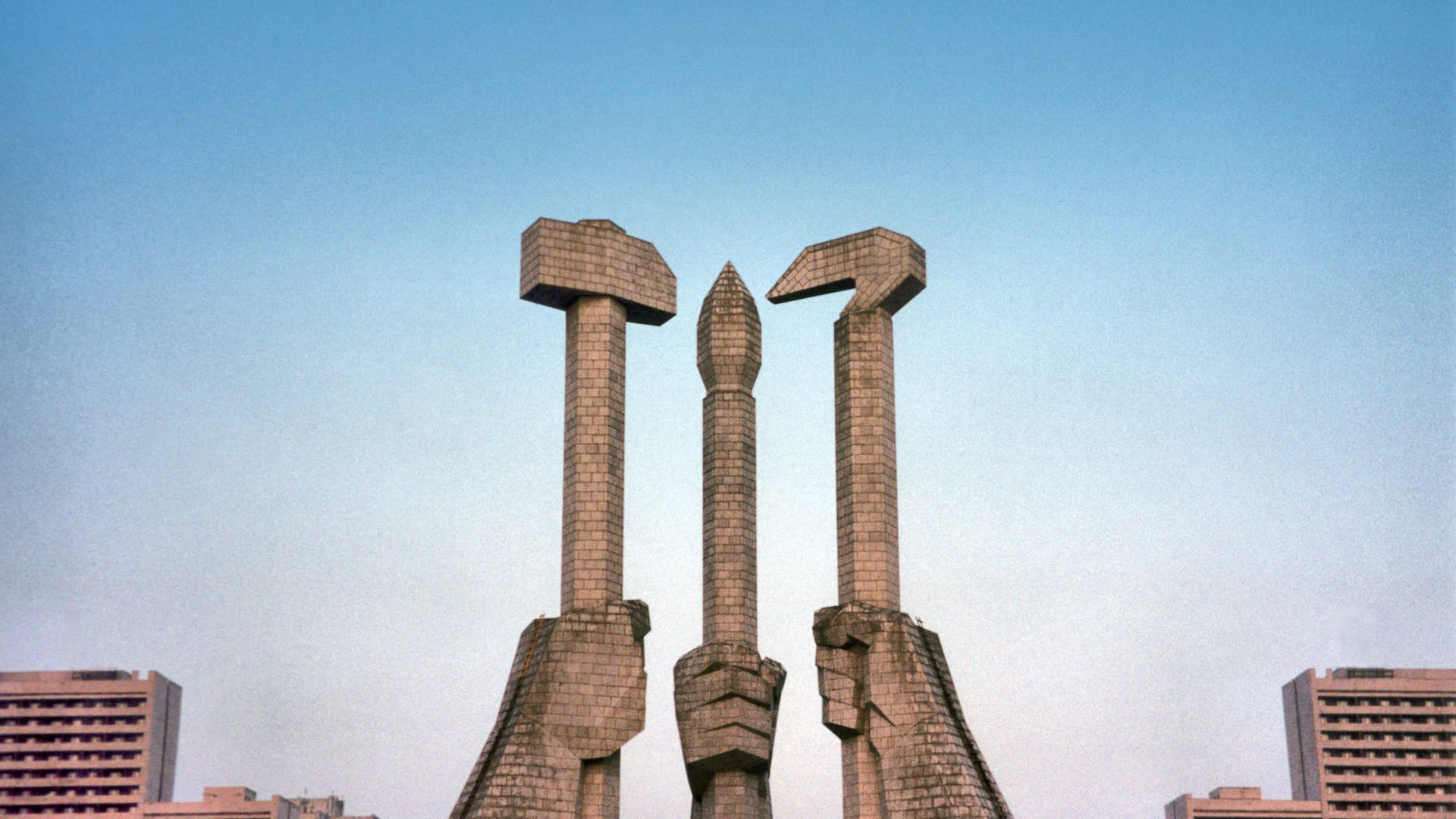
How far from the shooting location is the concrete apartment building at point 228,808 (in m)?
88.2

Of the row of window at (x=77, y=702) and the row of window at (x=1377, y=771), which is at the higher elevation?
the row of window at (x=77, y=702)

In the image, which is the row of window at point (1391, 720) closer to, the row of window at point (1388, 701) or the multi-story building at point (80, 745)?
the row of window at point (1388, 701)

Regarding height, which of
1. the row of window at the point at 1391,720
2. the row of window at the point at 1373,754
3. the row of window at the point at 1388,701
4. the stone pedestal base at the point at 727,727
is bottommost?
the stone pedestal base at the point at 727,727

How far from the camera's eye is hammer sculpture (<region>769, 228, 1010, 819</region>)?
1188 inches

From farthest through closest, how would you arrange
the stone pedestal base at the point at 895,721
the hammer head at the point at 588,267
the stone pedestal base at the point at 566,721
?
the hammer head at the point at 588,267
the stone pedestal base at the point at 895,721
the stone pedestal base at the point at 566,721

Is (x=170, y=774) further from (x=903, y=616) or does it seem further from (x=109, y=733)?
(x=903, y=616)

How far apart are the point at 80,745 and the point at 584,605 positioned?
66485 millimetres

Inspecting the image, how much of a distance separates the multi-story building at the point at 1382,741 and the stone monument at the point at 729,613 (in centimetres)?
6594

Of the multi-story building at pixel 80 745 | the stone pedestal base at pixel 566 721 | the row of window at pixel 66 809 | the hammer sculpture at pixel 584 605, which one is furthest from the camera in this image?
the multi-story building at pixel 80 745

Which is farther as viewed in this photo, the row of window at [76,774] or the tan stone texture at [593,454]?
the row of window at [76,774]

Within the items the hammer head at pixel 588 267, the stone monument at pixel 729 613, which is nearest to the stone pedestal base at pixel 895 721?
the stone monument at pixel 729 613

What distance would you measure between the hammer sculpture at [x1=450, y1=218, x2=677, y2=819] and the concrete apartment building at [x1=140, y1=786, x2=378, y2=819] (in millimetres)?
63330

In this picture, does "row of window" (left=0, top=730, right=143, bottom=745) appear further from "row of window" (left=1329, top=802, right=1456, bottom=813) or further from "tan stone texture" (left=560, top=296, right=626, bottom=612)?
"tan stone texture" (left=560, top=296, right=626, bottom=612)

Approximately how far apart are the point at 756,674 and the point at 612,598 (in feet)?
9.20
